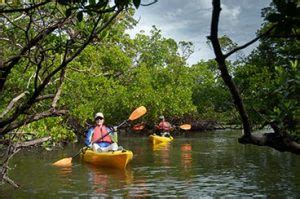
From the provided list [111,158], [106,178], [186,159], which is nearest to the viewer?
[106,178]

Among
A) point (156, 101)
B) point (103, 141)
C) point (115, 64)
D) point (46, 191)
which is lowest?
point (46, 191)

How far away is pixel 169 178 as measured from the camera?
41.5ft

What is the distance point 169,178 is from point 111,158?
9.50 feet

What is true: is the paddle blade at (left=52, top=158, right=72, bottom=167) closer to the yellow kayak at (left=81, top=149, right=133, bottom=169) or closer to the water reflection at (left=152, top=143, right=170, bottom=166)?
the yellow kayak at (left=81, top=149, right=133, bottom=169)

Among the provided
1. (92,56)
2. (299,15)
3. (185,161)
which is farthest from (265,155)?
(299,15)

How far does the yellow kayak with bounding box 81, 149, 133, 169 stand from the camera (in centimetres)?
1484

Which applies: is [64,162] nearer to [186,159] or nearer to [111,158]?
[111,158]

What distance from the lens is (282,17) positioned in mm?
1887

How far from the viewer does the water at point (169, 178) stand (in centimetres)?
1051

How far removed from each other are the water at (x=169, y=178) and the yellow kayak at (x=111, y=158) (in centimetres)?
25

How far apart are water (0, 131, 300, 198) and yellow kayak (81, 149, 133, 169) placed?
0.25 metres

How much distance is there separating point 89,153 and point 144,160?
2.35 m

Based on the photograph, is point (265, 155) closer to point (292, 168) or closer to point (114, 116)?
point (292, 168)

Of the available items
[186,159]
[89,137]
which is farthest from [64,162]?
[186,159]
